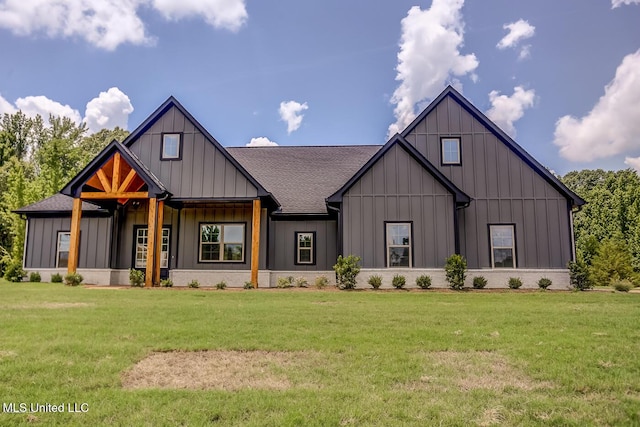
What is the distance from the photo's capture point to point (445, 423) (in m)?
3.47

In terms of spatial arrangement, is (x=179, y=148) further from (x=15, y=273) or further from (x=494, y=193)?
(x=494, y=193)

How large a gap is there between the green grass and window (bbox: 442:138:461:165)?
29.9ft

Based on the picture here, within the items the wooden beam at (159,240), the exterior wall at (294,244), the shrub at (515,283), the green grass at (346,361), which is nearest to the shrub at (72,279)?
the wooden beam at (159,240)

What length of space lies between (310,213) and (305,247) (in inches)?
58.9

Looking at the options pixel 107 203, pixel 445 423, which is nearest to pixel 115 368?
pixel 445 423

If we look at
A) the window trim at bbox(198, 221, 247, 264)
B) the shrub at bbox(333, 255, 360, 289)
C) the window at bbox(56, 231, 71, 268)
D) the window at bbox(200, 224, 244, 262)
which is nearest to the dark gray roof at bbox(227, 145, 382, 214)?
the window trim at bbox(198, 221, 247, 264)

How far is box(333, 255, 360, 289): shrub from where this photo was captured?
15344mm

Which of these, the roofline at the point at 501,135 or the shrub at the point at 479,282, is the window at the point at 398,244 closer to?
the shrub at the point at 479,282

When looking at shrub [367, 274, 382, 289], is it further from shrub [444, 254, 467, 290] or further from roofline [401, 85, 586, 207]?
roofline [401, 85, 586, 207]

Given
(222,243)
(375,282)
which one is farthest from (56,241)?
(375,282)

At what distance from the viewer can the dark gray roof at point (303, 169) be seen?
19656mm

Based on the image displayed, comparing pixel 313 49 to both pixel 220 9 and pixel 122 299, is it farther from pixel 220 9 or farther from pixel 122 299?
pixel 122 299

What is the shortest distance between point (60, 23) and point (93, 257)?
10.5 metres

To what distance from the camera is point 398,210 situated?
642 inches
